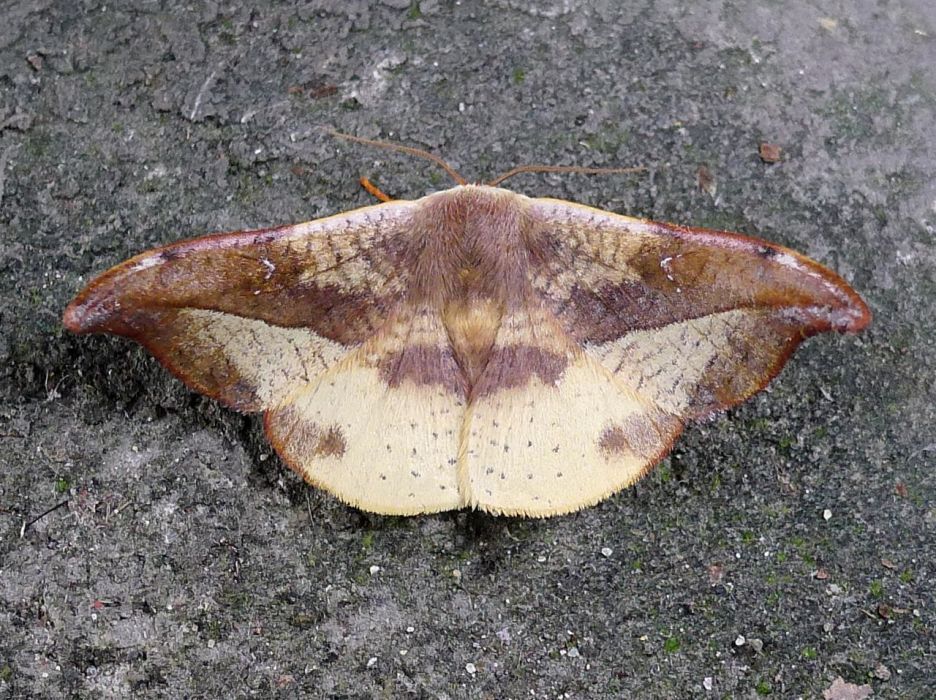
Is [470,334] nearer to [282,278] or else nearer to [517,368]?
[517,368]

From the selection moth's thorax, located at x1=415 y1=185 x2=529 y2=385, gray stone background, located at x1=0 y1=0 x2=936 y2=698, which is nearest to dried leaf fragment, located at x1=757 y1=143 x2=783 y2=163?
gray stone background, located at x1=0 y1=0 x2=936 y2=698

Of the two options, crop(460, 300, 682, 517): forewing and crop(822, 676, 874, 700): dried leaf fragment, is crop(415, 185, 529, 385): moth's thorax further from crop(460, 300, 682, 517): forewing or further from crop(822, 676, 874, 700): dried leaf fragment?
crop(822, 676, 874, 700): dried leaf fragment

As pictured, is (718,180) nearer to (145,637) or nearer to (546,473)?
(546,473)

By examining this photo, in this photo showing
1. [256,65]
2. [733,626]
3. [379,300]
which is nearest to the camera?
[379,300]

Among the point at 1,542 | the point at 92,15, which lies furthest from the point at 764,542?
the point at 92,15

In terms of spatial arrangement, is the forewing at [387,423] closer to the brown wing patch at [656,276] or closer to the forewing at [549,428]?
the forewing at [549,428]

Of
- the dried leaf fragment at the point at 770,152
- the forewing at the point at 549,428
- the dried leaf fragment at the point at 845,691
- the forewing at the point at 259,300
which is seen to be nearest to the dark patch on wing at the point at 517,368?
the forewing at the point at 549,428
